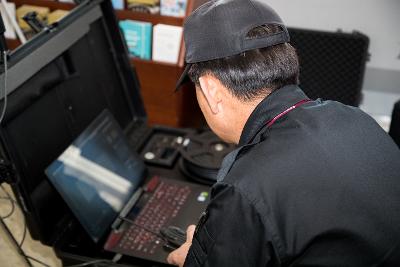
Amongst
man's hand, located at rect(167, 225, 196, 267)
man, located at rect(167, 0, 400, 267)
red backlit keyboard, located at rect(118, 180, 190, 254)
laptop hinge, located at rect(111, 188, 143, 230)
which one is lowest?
red backlit keyboard, located at rect(118, 180, 190, 254)

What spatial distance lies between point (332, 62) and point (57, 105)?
4.62 feet

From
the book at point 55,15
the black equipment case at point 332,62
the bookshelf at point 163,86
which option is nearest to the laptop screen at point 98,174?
the bookshelf at point 163,86

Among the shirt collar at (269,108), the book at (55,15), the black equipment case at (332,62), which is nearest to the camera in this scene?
the shirt collar at (269,108)

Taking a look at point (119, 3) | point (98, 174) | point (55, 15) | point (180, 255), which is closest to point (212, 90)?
point (180, 255)

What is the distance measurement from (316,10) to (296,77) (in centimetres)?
144

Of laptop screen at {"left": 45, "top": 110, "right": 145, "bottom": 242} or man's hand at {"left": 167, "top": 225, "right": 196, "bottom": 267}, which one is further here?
laptop screen at {"left": 45, "top": 110, "right": 145, "bottom": 242}

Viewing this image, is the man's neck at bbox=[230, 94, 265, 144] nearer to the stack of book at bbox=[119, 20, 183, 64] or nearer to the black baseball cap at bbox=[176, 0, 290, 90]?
the black baseball cap at bbox=[176, 0, 290, 90]

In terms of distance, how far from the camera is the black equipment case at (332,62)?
2.26m

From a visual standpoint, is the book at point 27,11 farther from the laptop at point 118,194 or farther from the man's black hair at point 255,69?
the man's black hair at point 255,69

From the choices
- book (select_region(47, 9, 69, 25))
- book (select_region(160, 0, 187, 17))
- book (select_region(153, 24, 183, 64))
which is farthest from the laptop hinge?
book (select_region(47, 9, 69, 25))

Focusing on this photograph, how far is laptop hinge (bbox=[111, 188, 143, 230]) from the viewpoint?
4.47 feet

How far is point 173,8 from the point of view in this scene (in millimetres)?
2012

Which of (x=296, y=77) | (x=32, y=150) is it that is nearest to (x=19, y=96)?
(x=32, y=150)

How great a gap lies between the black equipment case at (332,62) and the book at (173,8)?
0.59 m
